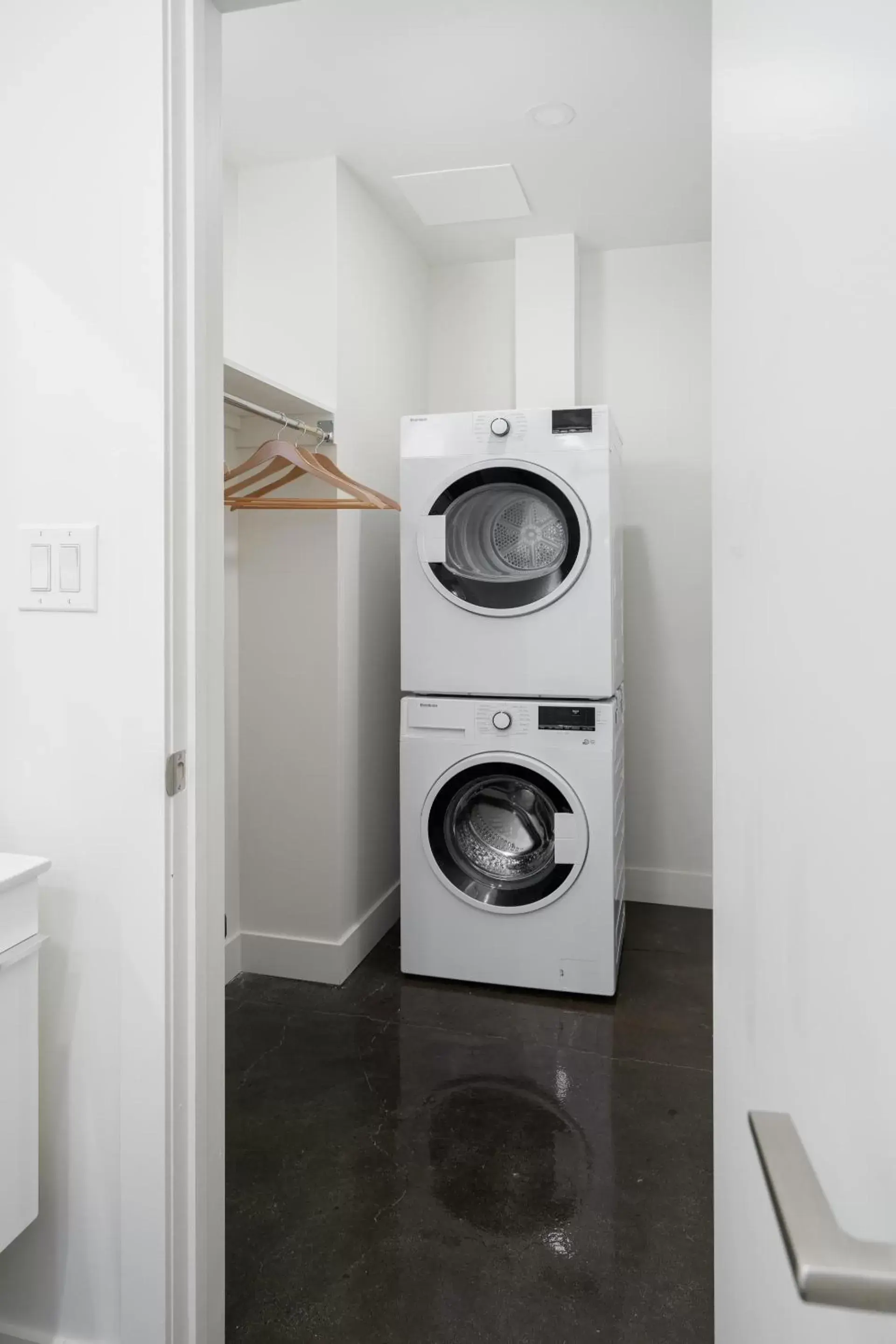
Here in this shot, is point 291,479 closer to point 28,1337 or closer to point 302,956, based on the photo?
point 302,956

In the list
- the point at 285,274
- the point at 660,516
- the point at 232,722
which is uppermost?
the point at 285,274

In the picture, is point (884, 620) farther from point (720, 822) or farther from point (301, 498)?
point (301, 498)

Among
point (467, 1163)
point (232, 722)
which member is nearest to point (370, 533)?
point (232, 722)

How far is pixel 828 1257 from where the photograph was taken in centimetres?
31

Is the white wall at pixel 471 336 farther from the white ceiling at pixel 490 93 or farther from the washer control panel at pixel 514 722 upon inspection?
the washer control panel at pixel 514 722

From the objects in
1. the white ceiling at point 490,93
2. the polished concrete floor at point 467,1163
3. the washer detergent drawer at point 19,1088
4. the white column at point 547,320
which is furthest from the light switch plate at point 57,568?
the white column at point 547,320

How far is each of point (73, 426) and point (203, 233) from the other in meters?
0.33

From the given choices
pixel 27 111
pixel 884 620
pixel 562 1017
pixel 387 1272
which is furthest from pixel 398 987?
pixel 884 620

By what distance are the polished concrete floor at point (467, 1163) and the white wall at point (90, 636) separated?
44 centimetres

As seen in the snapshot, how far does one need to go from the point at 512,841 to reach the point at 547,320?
77.9 inches

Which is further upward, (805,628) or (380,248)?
(380,248)

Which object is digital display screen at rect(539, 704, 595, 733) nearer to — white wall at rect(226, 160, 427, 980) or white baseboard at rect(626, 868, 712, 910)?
white wall at rect(226, 160, 427, 980)

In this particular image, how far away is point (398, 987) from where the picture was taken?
8.80ft

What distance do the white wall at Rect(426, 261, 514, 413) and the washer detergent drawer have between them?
2878 mm
